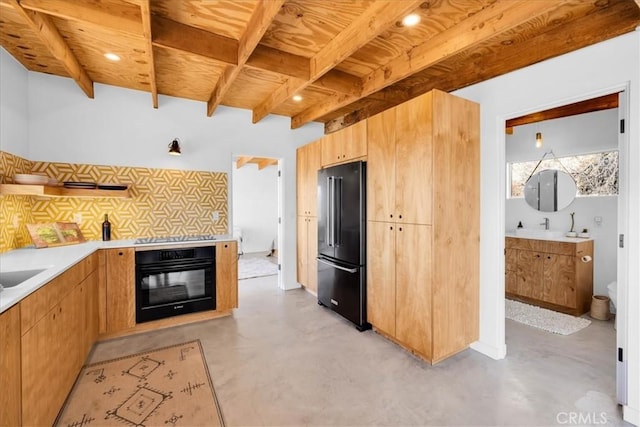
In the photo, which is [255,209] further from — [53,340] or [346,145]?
[53,340]

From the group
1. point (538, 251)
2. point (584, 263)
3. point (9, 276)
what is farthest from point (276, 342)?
point (584, 263)

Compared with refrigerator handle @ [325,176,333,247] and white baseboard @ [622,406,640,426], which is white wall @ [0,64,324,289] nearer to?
refrigerator handle @ [325,176,333,247]

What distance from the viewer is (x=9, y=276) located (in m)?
1.76

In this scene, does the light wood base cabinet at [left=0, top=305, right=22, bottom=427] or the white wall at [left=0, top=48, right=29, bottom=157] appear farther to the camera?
the white wall at [left=0, top=48, right=29, bottom=157]

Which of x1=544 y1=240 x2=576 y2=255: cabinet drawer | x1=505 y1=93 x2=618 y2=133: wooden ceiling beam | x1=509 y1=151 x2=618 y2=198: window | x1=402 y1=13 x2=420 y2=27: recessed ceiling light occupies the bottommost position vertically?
x1=544 y1=240 x2=576 y2=255: cabinet drawer

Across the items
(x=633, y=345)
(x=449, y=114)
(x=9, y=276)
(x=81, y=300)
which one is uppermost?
(x=449, y=114)

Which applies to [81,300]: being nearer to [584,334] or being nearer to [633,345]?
[633,345]

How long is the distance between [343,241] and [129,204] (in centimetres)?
255

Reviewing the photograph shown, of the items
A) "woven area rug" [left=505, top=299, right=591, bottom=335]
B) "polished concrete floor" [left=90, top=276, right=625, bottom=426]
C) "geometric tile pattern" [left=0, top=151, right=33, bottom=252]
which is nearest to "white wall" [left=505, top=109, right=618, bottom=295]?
"woven area rug" [left=505, top=299, right=591, bottom=335]

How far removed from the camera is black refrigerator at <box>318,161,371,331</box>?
300cm

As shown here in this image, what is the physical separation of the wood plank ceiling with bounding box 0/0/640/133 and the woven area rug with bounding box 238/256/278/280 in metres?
3.29

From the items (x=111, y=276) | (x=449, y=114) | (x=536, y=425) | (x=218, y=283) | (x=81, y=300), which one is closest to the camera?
(x=536, y=425)

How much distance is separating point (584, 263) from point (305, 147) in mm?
3770

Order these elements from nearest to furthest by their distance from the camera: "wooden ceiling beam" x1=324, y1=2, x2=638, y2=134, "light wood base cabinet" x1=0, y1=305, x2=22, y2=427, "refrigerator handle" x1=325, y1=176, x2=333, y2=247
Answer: "light wood base cabinet" x1=0, y1=305, x2=22, y2=427 < "wooden ceiling beam" x1=324, y1=2, x2=638, y2=134 < "refrigerator handle" x1=325, y1=176, x2=333, y2=247
